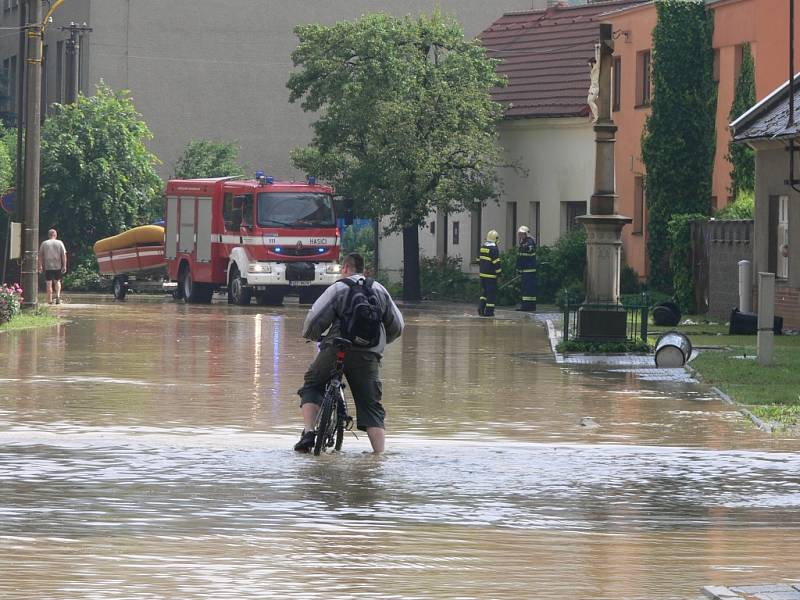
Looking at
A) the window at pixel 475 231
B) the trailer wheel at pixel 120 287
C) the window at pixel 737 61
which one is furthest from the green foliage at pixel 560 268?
the trailer wheel at pixel 120 287

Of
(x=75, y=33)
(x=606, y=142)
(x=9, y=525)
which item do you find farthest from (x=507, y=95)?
(x=9, y=525)

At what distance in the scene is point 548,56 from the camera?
5319 cm

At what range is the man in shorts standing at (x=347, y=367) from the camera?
14523 mm

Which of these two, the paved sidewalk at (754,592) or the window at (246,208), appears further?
the window at (246,208)

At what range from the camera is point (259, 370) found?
76.1ft

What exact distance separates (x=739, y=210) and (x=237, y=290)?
12011 millimetres

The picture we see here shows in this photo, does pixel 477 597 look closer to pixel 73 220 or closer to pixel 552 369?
pixel 552 369

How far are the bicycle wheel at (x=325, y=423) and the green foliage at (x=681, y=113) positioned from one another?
30.4m

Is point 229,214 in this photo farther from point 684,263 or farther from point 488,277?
point 684,263

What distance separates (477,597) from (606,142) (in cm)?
1828

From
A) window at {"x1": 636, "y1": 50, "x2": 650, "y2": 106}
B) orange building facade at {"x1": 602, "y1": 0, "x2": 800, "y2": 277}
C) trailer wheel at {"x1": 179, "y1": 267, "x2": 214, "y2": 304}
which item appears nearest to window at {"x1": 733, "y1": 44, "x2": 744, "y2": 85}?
orange building facade at {"x1": 602, "y1": 0, "x2": 800, "y2": 277}

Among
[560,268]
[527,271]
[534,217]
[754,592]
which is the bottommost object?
[754,592]

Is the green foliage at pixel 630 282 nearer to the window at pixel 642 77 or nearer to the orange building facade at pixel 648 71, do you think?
Result: the orange building facade at pixel 648 71

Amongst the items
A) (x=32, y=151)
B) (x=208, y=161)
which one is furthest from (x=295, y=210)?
(x=208, y=161)
